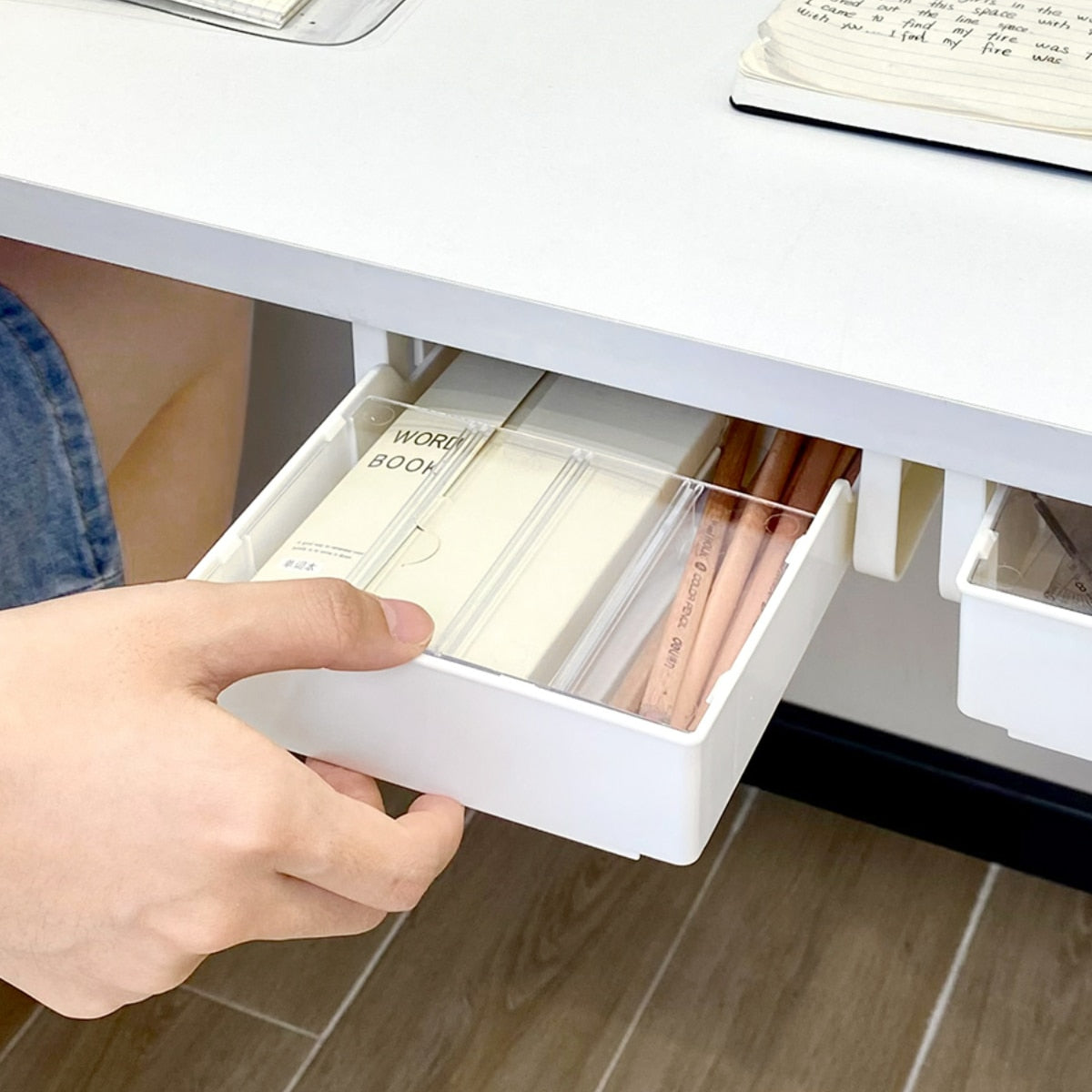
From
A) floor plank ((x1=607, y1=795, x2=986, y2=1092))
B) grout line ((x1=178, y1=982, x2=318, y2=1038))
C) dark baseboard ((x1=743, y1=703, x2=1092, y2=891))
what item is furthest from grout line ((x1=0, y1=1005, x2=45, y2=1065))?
dark baseboard ((x1=743, y1=703, x2=1092, y2=891))

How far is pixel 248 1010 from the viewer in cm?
105

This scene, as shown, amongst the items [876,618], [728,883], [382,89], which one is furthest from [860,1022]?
[382,89]

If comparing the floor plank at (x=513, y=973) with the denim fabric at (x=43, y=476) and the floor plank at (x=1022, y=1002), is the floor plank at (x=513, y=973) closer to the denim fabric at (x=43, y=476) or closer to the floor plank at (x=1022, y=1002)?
the floor plank at (x=1022, y=1002)

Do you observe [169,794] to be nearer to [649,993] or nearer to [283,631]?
[283,631]

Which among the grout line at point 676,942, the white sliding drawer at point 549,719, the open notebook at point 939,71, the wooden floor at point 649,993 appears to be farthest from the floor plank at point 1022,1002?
the open notebook at point 939,71

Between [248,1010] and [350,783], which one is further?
[248,1010]

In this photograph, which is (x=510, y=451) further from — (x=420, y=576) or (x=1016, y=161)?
(x=1016, y=161)

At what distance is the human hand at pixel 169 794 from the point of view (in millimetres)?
442

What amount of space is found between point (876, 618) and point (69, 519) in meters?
0.59

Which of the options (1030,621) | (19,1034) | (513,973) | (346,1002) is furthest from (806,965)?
(1030,621)

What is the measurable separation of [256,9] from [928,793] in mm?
754

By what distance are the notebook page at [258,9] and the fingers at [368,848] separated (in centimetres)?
35

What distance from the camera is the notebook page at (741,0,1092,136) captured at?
562mm

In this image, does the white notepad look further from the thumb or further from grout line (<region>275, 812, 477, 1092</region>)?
grout line (<region>275, 812, 477, 1092</region>)
